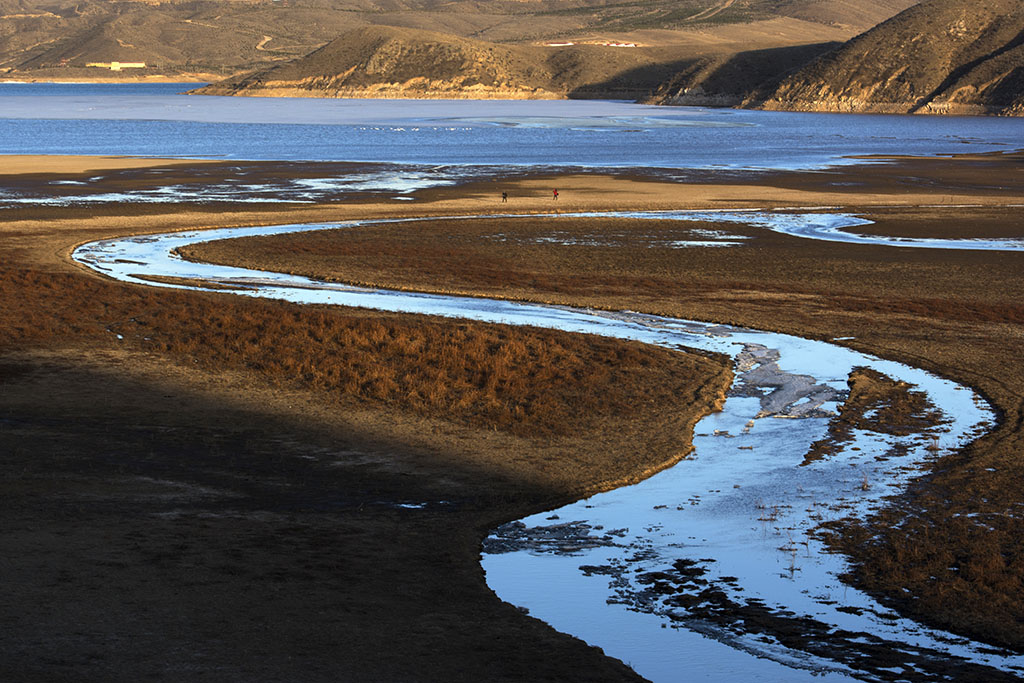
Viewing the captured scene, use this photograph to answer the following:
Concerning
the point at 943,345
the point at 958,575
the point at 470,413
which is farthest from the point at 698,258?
the point at 958,575

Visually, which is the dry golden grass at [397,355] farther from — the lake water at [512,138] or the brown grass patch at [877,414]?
the lake water at [512,138]

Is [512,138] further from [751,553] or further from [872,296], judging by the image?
[751,553]

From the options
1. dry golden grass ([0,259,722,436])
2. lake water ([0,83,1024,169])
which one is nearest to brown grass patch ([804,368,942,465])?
dry golden grass ([0,259,722,436])

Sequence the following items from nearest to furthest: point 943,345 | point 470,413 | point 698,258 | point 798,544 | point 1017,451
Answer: point 798,544
point 1017,451
point 470,413
point 943,345
point 698,258

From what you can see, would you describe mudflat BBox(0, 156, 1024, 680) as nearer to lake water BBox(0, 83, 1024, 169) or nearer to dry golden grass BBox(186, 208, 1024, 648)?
dry golden grass BBox(186, 208, 1024, 648)

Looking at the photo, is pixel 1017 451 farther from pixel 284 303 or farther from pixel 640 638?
pixel 284 303

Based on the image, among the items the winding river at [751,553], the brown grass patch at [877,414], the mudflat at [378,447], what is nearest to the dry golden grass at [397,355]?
the mudflat at [378,447]
